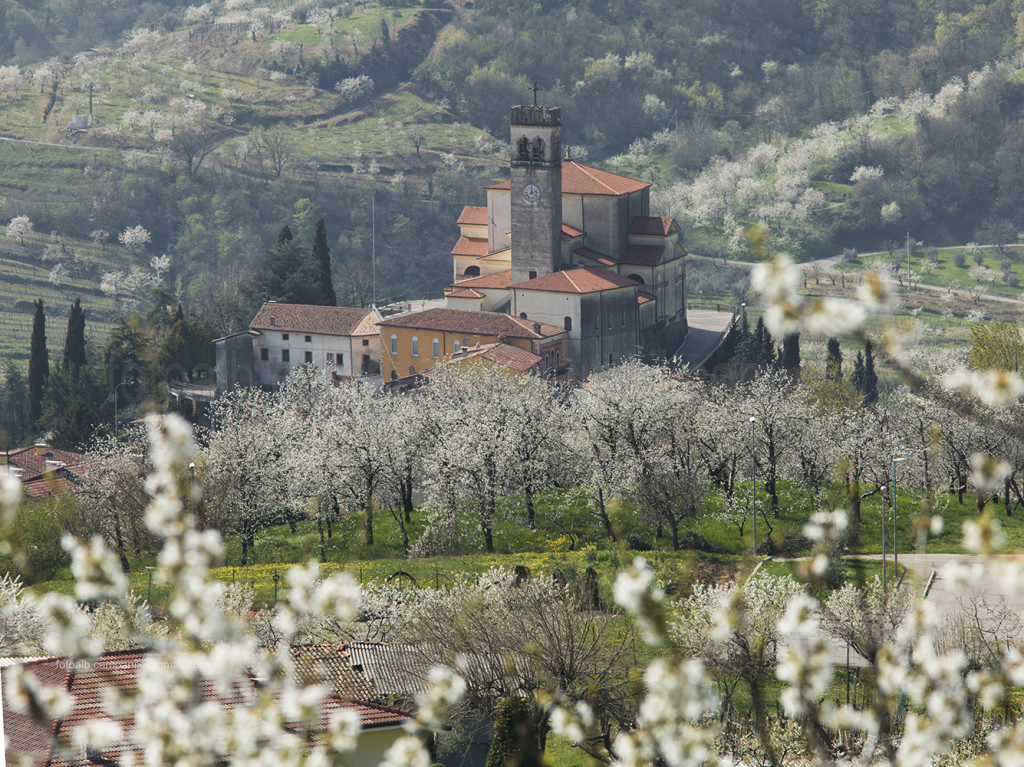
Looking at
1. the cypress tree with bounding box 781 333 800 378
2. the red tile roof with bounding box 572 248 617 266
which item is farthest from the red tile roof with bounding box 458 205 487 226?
the cypress tree with bounding box 781 333 800 378

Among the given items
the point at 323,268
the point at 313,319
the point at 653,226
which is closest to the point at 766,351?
the point at 653,226

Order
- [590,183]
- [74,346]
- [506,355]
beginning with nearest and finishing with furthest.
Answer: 1. [506,355]
2. [74,346]
3. [590,183]

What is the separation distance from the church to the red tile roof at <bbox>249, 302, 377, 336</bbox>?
6.55 meters

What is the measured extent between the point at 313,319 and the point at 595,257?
61.9 feet

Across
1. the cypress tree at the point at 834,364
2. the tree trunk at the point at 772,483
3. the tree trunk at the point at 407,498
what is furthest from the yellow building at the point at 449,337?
the tree trunk at the point at 772,483

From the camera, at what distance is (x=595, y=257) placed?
84.6 meters

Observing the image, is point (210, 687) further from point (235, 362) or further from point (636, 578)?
point (235, 362)

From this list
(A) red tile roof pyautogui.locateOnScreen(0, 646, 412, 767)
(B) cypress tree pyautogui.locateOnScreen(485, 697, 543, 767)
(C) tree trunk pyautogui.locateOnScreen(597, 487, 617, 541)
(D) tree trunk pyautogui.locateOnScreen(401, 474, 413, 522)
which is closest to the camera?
(A) red tile roof pyautogui.locateOnScreen(0, 646, 412, 767)

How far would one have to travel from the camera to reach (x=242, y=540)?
4750 centimetres

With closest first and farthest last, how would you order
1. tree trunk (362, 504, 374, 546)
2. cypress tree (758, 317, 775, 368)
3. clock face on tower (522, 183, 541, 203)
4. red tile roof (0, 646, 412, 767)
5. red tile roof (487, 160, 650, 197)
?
red tile roof (0, 646, 412, 767)
tree trunk (362, 504, 374, 546)
clock face on tower (522, 183, 541, 203)
cypress tree (758, 317, 775, 368)
red tile roof (487, 160, 650, 197)

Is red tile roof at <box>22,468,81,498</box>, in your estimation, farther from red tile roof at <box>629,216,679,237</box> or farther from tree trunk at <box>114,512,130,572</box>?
red tile roof at <box>629,216,679,237</box>

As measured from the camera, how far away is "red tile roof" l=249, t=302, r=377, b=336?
Result: 265ft

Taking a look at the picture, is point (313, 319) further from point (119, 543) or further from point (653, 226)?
point (119, 543)

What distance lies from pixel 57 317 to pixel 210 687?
102930mm
